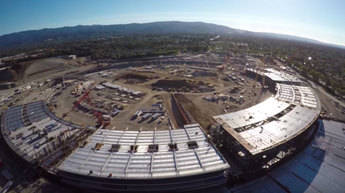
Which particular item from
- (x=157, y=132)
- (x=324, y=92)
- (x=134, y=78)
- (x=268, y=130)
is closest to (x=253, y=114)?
(x=268, y=130)

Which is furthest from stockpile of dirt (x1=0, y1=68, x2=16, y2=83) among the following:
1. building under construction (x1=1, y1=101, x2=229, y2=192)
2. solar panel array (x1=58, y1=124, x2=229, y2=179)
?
solar panel array (x1=58, y1=124, x2=229, y2=179)

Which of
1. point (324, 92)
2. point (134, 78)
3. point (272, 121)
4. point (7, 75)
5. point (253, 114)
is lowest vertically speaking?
point (272, 121)

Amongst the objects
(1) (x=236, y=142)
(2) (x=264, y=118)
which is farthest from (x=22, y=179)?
(2) (x=264, y=118)

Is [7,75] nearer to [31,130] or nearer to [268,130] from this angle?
[31,130]

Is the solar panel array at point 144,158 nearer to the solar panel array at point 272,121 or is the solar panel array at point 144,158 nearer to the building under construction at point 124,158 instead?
the building under construction at point 124,158

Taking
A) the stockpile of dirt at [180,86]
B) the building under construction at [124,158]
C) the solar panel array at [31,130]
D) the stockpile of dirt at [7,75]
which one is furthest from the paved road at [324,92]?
the stockpile of dirt at [7,75]

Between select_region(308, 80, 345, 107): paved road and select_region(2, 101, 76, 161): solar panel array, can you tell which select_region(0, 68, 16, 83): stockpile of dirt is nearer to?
A: select_region(2, 101, 76, 161): solar panel array
